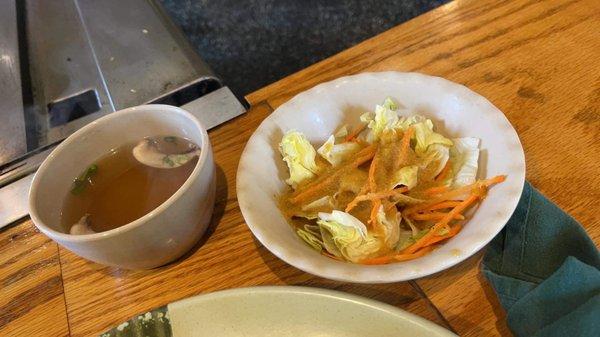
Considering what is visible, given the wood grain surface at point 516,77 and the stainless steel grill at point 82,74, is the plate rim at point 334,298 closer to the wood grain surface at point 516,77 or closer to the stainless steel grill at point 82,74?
the wood grain surface at point 516,77

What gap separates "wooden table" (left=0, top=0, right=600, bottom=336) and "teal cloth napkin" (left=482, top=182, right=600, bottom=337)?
0.12 feet

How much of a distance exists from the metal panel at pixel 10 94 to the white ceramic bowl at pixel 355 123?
74cm

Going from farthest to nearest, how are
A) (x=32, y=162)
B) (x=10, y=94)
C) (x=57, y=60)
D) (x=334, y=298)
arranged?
(x=57, y=60), (x=10, y=94), (x=32, y=162), (x=334, y=298)

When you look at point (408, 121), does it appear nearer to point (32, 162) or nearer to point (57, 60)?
point (32, 162)

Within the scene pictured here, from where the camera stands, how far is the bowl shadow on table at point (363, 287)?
0.69 metres

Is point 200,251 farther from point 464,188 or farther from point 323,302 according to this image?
point 464,188

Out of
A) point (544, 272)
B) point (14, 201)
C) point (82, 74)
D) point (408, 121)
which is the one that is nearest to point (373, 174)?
point (408, 121)

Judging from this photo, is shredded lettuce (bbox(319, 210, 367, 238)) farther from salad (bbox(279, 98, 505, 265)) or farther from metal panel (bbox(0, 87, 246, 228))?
metal panel (bbox(0, 87, 246, 228))

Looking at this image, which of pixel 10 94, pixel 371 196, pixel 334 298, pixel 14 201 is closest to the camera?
pixel 334 298

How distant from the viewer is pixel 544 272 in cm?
66

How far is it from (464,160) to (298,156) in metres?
0.26

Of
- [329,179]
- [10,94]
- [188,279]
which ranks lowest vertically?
[10,94]

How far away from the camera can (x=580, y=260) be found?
64cm

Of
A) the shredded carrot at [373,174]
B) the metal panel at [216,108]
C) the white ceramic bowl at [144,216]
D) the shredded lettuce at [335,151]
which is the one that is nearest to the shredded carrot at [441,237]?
the shredded carrot at [373,174]
